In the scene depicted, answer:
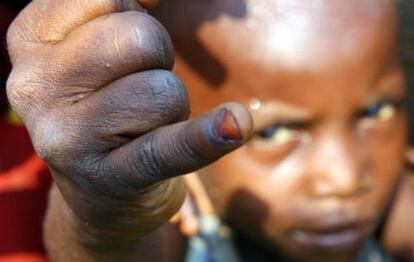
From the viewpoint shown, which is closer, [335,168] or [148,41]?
[148,41]

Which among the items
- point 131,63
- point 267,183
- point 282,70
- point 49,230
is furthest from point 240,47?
point 131,63

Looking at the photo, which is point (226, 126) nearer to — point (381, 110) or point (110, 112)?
point (110, 112)

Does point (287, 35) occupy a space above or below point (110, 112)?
below

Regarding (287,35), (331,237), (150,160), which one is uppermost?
(150,160)

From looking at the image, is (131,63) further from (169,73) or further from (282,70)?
(282,70)

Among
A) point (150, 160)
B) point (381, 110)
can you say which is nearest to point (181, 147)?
point (150, 160)

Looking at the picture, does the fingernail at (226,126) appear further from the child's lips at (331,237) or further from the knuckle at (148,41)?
the child's lips at (331,237)
